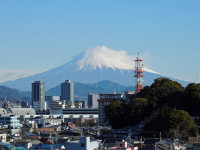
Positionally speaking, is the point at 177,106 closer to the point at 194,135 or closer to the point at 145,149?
the point at 194,135

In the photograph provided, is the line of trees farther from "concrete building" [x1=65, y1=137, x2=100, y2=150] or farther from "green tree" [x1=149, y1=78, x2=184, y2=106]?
"concrete building" [x1=65, y1=137, x2=100, y2=150]

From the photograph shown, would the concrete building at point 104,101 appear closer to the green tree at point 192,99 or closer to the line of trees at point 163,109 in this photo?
the line of trees at point 163,109

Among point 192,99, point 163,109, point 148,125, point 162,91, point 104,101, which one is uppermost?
point 104,101

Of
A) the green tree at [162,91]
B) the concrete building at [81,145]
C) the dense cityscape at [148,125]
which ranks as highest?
the green tree at [162,91]

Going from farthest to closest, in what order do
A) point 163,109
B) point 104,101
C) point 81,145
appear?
point 104,101, point 163,109, point 81,145

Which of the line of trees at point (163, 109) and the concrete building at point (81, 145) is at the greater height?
the line of trees at point (163, 109)

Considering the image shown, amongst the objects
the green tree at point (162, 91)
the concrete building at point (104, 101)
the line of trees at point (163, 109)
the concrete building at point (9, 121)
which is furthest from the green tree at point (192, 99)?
the concrete building at point (104, 101)

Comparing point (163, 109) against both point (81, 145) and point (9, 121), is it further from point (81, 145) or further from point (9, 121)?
point (9, 121)

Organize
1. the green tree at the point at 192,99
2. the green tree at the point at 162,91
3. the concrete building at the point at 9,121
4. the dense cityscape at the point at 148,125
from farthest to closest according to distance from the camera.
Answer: the concrete building at the point at 9,121
the green tree at the point at 162,91
the green tree at the point at 192,99
the dense cityscape at the point at 148,125

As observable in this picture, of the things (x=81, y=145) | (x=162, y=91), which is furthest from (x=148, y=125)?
(x=81, y=145)

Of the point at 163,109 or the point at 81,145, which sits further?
the point at 163,109

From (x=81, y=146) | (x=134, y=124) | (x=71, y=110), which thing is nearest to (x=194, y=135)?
(x=134, y=124)

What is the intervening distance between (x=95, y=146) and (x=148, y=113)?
2540cm

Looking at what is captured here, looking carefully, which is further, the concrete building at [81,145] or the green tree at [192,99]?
the green tree at [192,99]
